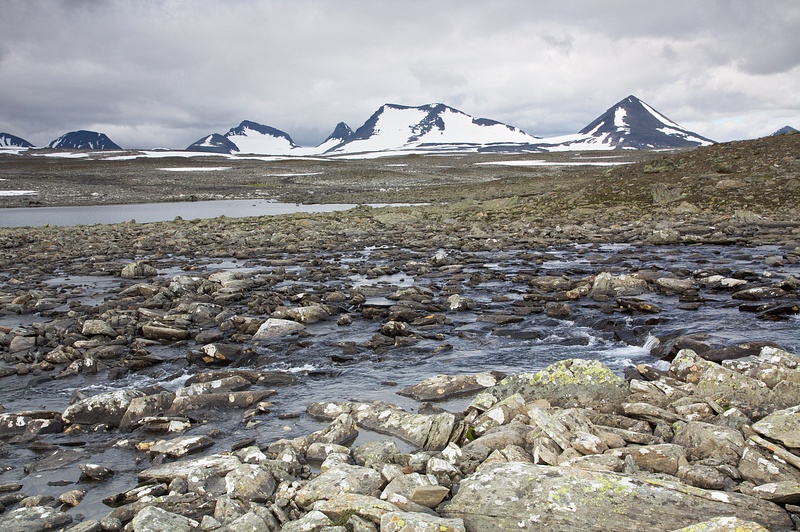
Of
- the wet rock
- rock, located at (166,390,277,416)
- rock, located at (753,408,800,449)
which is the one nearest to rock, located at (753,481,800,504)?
rock, located at (753,408,800,449)

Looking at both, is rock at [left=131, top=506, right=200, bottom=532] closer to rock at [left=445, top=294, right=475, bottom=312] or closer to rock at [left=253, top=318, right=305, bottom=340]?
rock at [left=253, top=318, right=305, bottom=340]

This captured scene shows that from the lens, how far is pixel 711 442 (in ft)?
21.0

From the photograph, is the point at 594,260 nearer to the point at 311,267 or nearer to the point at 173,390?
the point at 311,267

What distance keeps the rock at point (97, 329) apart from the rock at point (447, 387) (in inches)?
304

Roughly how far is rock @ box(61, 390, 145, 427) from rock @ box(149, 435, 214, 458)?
4.69ft

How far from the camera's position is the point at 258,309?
15.4 metres

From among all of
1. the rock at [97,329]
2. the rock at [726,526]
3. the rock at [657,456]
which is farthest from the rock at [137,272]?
the rock at [726,526]

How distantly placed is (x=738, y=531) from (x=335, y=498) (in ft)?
12.0

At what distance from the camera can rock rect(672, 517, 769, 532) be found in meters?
4.62

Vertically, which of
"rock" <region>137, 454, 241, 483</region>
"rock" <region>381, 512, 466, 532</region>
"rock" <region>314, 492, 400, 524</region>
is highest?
"rock" <region>381, 512, 466, 532</region>

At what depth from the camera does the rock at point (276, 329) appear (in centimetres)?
1332

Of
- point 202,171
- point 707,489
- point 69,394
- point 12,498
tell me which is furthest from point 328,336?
point 202,171

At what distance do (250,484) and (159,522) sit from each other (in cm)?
105

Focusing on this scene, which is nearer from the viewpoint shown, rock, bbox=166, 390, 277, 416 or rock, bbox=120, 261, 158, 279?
rock, bbox=166, 390, 277, 416
